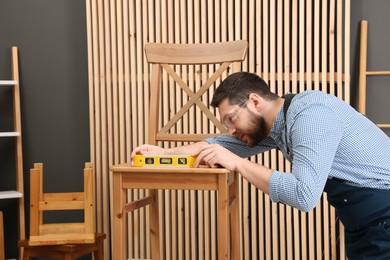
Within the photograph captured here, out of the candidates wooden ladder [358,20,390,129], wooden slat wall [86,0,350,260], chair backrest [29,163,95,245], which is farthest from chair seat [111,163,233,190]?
wooden ladder [358,20,390,129]

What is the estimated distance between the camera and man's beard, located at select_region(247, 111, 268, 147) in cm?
216

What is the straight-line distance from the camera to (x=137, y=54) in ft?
12.7

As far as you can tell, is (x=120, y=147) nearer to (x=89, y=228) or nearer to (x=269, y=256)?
(x=89, y=228)

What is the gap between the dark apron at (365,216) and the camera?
1966mm

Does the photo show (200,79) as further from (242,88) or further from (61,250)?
(242,88)

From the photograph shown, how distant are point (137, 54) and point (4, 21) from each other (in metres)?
0.97

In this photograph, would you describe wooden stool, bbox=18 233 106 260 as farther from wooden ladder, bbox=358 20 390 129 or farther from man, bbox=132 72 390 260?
A: wooden ladder, bbox=358 20 390 129

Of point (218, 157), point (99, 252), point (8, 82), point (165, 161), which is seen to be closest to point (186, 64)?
point (165, 161)

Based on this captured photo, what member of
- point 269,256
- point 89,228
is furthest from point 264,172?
point 269,256

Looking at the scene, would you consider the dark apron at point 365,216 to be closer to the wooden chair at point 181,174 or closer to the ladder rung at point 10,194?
the wooden chair at point 181,174

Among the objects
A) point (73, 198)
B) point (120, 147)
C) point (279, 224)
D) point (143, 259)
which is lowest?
point (143, 259)

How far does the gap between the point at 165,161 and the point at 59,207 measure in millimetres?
1233

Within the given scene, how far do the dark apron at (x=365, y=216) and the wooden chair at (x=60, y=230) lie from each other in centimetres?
156

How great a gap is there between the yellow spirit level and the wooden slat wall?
4.72ft
